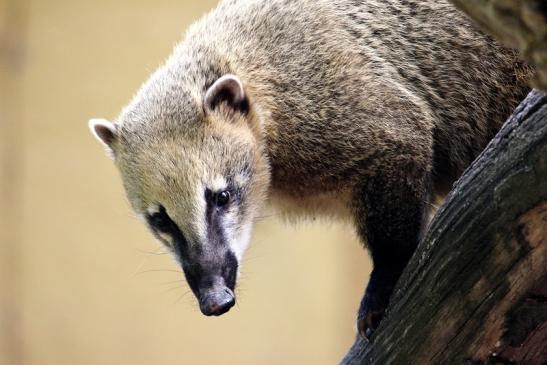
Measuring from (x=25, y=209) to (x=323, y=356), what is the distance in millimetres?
2685

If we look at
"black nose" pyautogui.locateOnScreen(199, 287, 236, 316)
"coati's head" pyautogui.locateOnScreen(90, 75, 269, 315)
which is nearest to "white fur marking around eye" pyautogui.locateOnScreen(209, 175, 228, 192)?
"coati's head" pyautogui.locateOnScreen(90, 75, 269, 315)

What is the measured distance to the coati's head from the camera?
11.4ft

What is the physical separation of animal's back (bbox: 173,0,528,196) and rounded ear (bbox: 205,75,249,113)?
0.26 ft

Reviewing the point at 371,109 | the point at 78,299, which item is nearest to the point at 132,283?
the point at 78,299

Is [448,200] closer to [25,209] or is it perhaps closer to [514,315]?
[514,315]

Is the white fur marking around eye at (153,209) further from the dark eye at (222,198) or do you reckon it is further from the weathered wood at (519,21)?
the weathered wood at (519,21)

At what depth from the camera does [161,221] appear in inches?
143

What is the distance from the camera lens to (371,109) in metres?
3.53

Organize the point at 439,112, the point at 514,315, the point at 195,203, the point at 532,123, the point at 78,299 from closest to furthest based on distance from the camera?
the point at 532,123, the point at 514,315, the point at 195,203, the point at 439,112, the point at 78,299

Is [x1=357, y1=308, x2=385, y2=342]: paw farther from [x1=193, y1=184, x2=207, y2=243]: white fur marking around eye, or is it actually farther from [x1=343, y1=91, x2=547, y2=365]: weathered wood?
[x1=193, y1=184, x2=207, y2=243]: white fur marking around eye

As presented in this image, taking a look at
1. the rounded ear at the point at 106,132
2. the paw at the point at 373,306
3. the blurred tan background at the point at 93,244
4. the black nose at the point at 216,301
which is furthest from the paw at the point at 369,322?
the blurred tan background at the point at 93,244

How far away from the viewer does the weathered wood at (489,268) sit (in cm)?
249

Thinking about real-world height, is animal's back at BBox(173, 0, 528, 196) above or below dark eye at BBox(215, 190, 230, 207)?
above

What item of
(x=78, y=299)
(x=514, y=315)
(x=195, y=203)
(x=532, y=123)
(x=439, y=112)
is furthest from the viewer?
(x=78, y=299)
